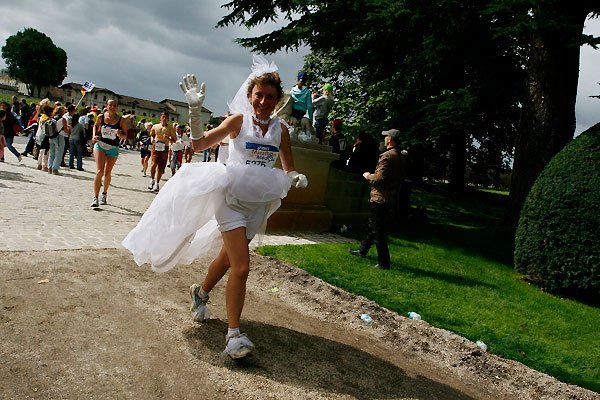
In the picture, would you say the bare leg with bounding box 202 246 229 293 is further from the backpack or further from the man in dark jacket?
the backpack

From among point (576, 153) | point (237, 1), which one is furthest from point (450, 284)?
point (237, 1)

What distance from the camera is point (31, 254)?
5.71m

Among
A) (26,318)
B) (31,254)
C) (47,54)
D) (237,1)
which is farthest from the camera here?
(47,54)

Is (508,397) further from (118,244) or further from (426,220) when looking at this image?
(426,220)

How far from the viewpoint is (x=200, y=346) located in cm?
395

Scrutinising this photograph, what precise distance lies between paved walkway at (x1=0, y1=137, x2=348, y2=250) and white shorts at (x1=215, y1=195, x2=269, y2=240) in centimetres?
327

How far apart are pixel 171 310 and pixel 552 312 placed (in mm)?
5192

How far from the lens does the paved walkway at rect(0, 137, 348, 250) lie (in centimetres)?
666

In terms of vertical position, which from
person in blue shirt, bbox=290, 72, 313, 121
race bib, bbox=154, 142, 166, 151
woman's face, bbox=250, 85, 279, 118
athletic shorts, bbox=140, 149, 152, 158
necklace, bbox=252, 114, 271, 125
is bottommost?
athletic shorts, bbox=140, 149, 152, 158

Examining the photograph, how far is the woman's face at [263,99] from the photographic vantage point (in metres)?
4.02

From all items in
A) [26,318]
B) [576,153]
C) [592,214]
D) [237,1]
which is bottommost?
[26,318]

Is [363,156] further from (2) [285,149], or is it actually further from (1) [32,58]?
(1) [32,58]

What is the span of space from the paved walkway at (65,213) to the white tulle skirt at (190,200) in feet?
8.92

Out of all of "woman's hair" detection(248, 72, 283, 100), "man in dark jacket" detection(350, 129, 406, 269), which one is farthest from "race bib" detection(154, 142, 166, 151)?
"woman's hair" detection(248, 72, 283, 100)
